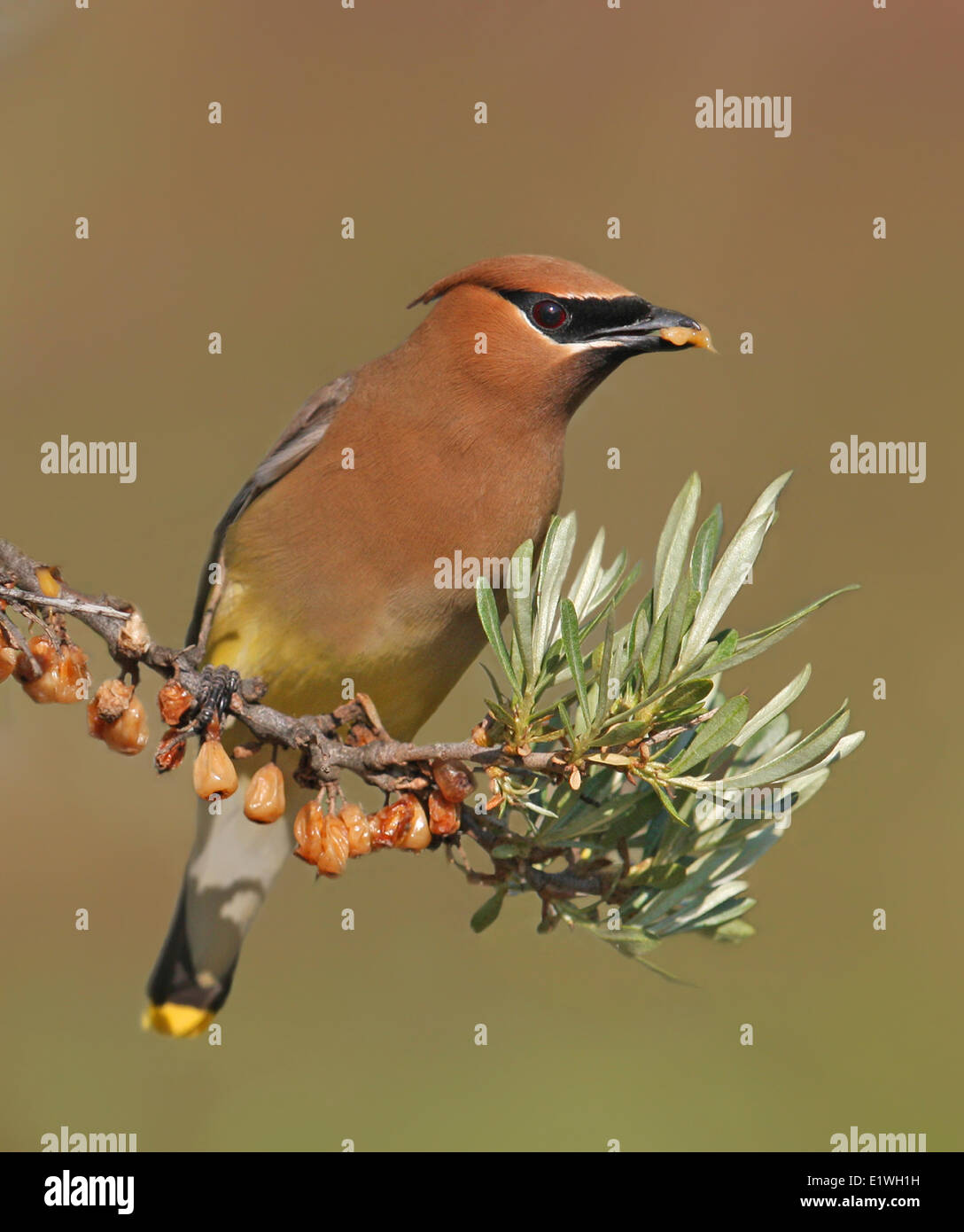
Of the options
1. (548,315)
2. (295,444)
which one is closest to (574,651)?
(548,315)

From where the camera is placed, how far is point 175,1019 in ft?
13.0

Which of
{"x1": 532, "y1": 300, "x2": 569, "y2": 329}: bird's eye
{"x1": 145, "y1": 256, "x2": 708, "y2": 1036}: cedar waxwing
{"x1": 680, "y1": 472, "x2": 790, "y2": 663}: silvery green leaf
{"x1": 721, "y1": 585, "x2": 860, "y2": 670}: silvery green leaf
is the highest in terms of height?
{"x1": 532, "y1": 300, "x2": 569, "y2": 329}: bird's eye

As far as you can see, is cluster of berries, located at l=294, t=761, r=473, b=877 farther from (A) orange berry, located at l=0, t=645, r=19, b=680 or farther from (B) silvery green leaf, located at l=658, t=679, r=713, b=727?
(A) orange berry, located at l=0, t=645, r=19, b=680

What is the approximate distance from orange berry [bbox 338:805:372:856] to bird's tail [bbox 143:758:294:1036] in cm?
192

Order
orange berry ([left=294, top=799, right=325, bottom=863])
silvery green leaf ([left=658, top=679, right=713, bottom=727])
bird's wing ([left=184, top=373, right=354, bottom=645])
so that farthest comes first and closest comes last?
1. bird's wing ([left=184, top=373, right=354, bottom=645])
2. orange berry ([left=294, top=799, right=325, bottom=863])
3. silvery green leaf ([left=658, top=679, right=713, bottom=727])

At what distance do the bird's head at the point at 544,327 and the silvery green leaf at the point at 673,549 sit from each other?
104cm

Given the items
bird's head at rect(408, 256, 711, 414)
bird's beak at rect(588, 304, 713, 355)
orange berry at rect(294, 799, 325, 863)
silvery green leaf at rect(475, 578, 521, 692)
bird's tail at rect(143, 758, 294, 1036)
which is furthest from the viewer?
bird's tail at rect(143, 758, 294, 1036)

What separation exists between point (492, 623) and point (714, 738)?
0.36 meters

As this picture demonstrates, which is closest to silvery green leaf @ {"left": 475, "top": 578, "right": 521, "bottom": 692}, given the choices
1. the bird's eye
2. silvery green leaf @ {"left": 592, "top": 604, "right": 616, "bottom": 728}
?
silvery green leaf @ {"left": 592, "top": 604, "right": 616, "bottom": 728}

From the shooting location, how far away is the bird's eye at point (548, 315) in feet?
10.2

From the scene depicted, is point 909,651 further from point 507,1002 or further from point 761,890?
point 507,1002

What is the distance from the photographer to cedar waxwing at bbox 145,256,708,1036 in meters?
3.06

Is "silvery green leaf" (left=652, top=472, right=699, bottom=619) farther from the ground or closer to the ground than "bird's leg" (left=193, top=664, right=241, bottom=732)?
farther from the ground

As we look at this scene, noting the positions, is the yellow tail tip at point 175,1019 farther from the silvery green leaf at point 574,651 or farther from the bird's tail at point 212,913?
the silvery green leaf at point 574,651
